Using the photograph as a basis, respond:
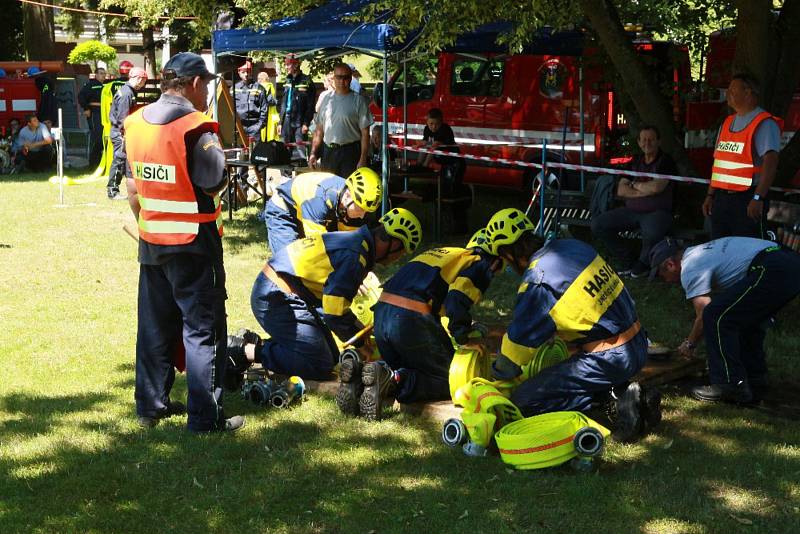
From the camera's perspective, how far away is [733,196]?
7.96 meters

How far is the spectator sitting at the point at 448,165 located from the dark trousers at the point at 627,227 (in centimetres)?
228

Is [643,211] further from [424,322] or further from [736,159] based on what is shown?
[424,322]

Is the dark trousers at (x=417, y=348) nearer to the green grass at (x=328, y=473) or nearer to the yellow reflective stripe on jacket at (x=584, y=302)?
the green grass at (x=328, y=473)

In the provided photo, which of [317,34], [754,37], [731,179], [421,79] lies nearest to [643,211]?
[754,37]

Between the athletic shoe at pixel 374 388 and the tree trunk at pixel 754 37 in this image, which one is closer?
the athletic shoe at pixel 374 388

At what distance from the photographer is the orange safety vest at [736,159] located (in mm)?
7863

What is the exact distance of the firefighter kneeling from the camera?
5137 mm

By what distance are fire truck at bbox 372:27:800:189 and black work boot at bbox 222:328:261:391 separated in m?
6.55

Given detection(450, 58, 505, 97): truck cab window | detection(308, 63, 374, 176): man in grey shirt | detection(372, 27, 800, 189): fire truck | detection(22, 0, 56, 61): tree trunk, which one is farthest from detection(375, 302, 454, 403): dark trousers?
detection(22, 0, 56, 61): tree trunk

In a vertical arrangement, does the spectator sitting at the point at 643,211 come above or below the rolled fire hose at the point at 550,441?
above

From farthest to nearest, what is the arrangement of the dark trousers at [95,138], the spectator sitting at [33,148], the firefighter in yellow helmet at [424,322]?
the dark trousers at [95,138]
the spectator sitting at [33,148]
the firefighter in yellow helmet at [424,322]

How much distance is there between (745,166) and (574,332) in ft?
11.1

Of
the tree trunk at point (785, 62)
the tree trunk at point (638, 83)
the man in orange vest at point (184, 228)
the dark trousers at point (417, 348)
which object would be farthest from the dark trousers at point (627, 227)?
the man in orange vest at point (184, 228)

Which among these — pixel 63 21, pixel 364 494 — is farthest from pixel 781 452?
pixel 63 21
